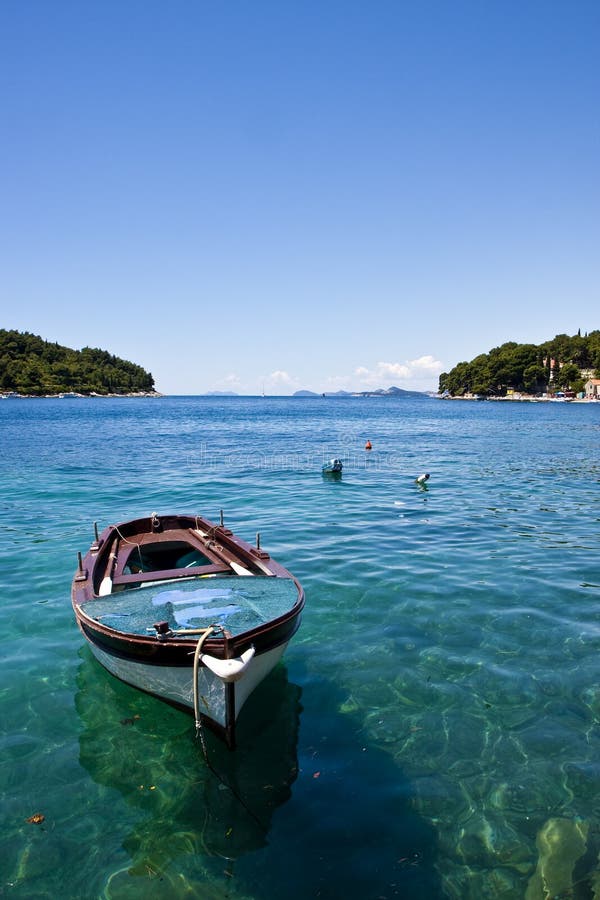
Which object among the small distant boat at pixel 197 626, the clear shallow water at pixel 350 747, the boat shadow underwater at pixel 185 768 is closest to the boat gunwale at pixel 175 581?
the small distant boat at pixel 197 626

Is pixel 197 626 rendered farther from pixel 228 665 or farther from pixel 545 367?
pixel 545 367

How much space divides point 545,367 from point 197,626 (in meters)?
188

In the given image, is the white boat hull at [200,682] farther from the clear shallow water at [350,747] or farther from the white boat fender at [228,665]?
the clear shallow water at [350,747]

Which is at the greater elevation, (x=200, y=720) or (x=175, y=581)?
(x=175, y=581)

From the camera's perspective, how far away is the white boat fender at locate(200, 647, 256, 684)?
19.7 feet

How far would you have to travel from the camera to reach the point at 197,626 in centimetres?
714

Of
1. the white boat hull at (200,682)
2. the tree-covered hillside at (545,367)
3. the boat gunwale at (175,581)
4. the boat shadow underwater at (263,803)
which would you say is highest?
the tree-covered hillside at (545,367)

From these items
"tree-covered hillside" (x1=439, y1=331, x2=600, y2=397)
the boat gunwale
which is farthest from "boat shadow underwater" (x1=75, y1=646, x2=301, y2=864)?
"tree-covered hillside" (x1=439, y1=331, x2=600, y2=397)

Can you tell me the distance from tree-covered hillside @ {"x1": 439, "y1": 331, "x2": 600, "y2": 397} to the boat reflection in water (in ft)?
543

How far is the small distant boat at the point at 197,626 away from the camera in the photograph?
6.33m

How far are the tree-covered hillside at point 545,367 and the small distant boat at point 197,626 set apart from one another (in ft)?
537

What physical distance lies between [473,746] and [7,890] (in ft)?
18.0

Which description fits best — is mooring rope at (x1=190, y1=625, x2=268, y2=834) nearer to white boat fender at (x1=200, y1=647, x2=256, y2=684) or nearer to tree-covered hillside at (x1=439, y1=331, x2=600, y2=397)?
white boat fender at (x1=200, y1=647, x2=256, y2=684)

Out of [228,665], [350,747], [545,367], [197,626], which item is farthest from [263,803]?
[545,367]
